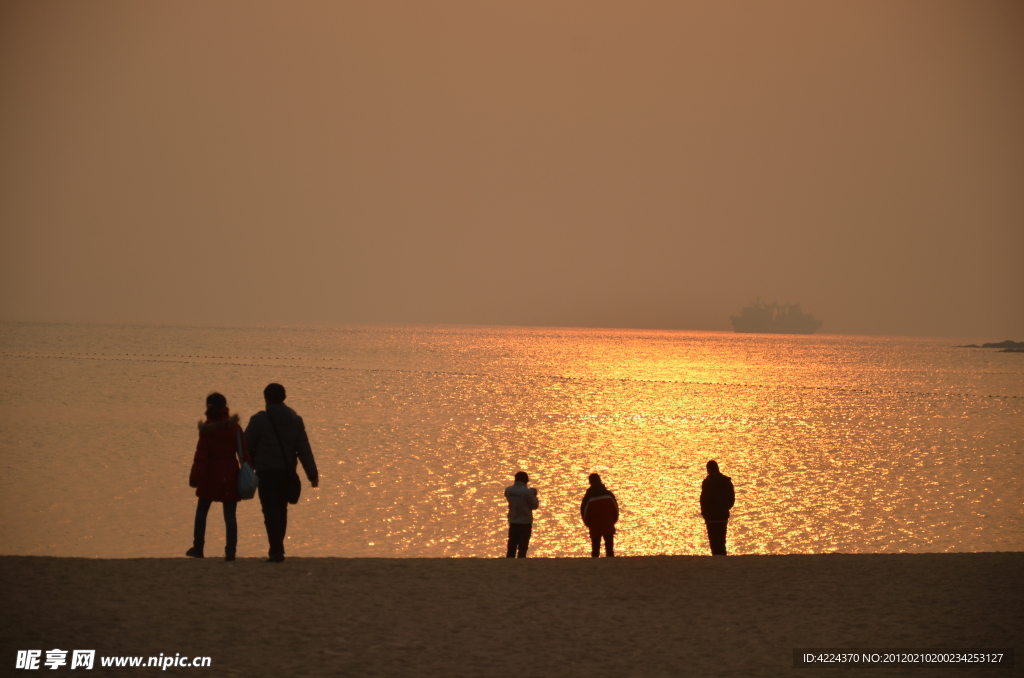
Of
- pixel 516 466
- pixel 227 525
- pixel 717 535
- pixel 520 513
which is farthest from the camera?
pixel 516 466

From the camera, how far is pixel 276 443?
34.1ft

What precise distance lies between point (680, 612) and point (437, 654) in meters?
2.69

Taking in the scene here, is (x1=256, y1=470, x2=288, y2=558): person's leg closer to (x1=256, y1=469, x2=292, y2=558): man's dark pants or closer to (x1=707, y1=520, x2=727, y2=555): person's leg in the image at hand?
(x1=256, y1=469, x2=292, y2=558): man's dark pants

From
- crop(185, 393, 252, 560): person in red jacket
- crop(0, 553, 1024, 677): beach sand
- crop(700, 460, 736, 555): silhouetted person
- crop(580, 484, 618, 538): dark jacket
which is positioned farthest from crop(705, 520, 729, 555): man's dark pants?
crop(185, 393, 252, 560): person in red jacket

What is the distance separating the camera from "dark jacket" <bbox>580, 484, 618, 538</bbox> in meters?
13.7

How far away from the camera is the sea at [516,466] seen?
21844 millimetres

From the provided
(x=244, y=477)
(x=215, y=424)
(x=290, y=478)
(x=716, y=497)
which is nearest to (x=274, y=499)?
(x=290, y=478)

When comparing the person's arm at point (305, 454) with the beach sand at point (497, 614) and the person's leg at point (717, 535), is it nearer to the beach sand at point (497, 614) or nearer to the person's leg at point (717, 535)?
the beach sand at point (497, 614)

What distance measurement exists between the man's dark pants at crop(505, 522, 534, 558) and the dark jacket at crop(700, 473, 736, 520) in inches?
97.4

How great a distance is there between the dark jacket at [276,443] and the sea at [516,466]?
377 inches

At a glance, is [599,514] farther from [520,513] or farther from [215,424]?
[215,424]

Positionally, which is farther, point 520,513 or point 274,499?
point 520,513

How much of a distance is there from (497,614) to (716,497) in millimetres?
5377

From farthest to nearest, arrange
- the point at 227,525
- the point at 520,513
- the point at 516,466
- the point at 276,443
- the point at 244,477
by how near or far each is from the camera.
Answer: the point at 516,466 → the point at 520,513 → the point at 227,525 → the point at 276,443 → the point at 244,477
